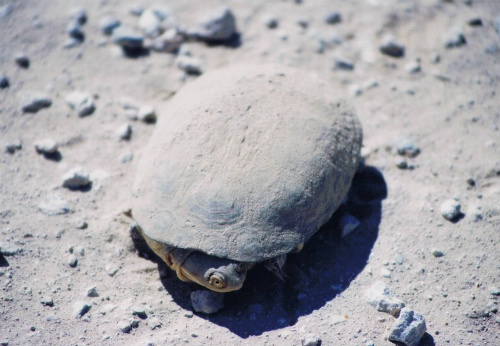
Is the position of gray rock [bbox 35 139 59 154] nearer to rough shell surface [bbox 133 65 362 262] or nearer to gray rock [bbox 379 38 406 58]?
rough shell surface [bbox 133 65 362 262]

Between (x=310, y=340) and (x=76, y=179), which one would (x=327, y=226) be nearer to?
(x=310, y=340)

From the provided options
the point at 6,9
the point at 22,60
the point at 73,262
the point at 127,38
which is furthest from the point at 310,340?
the point at 6,9

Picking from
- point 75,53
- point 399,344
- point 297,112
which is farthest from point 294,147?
point 75,53

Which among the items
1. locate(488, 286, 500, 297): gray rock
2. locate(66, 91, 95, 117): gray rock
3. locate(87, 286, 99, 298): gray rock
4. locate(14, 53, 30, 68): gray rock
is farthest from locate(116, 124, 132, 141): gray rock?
locate(488, 286, 500, 297): gray rock

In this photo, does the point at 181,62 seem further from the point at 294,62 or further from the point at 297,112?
the point at 297,112

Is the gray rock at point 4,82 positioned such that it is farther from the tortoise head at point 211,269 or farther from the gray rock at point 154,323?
the gray rock at point 154,323

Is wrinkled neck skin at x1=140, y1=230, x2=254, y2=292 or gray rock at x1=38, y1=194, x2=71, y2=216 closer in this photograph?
wrinkled neck skin at x1=140, y1=230, x2=254, y2=292

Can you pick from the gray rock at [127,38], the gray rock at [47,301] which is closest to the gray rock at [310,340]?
the gray rock at [47,301]
